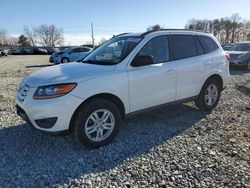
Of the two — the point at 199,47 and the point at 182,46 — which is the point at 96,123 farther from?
the point at 199,47

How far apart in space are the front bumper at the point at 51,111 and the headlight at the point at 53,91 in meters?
0.06

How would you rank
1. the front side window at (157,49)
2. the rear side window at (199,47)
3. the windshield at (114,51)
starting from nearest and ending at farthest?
1. the windshield at (114,51)
2. the front side window at (157,49)
3. the rear side window at (199,47)

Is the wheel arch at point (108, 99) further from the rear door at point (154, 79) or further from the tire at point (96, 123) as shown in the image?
the rear door at point (154, 79)

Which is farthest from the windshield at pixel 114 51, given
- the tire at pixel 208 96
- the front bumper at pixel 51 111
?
the tire at pixel 208 96

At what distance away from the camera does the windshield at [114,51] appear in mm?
4438

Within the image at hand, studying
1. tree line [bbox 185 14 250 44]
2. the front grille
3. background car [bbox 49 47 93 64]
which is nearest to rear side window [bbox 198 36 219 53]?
the front grille

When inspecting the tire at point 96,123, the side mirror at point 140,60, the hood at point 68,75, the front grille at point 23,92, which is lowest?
the tire at point 96,123

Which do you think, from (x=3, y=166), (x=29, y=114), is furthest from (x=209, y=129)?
(x=3, y=166)

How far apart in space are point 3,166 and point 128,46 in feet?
9.08

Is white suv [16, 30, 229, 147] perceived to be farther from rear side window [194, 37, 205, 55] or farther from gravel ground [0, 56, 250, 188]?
gravel ground [0, 56, 250, 188]

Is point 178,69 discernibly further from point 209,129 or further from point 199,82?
point 209,129

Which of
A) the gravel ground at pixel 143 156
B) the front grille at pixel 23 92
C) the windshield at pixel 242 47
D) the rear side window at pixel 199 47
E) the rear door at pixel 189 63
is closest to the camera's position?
the gravel ground at pixel 143 156

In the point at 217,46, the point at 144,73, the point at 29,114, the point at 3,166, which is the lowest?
the point at 3,166

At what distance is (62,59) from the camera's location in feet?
67.0
